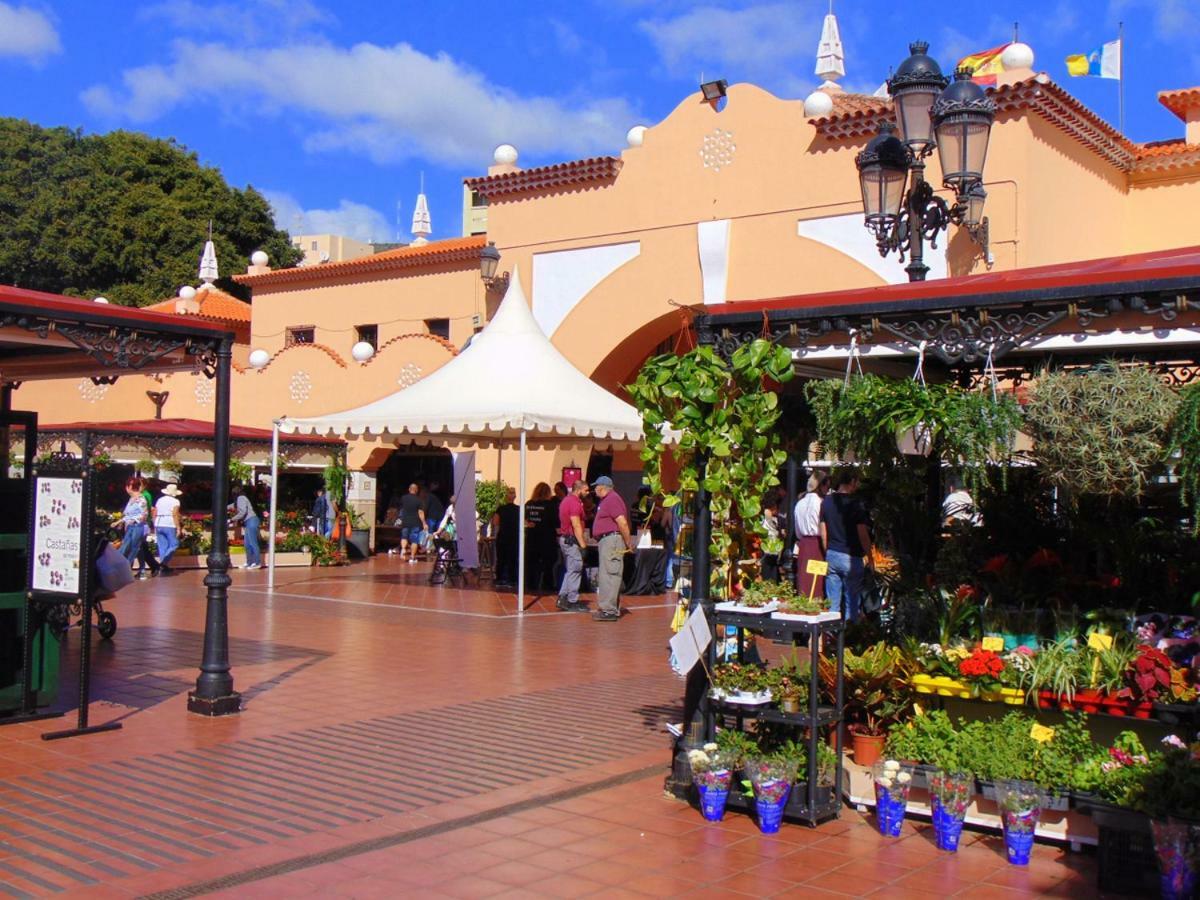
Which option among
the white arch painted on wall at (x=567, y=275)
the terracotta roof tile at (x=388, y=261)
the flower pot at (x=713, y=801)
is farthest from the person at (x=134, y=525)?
the flower pot at (x=713, y=801)

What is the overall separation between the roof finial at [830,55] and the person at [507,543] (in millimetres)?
9261

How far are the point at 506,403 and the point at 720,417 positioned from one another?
8.90 m

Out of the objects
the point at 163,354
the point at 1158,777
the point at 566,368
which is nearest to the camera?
the point at 1158,777

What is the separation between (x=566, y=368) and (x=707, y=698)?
10647mm

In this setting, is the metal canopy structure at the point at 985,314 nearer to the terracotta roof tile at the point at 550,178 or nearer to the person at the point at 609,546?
the person at the point at 609,546

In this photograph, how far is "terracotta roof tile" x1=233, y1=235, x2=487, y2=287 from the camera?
25031mm

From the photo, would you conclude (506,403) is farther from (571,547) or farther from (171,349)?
(171,349)

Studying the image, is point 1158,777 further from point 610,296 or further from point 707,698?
point 610,296

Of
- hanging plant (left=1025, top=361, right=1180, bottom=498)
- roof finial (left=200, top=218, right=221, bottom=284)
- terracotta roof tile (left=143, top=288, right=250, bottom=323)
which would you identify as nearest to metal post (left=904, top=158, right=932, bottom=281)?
hanging plant (left=1025, top=361, right=1180, bottom=498)

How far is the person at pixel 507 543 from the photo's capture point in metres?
17.3

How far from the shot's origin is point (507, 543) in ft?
57.9

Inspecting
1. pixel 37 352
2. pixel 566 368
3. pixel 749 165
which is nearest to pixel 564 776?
pixel 37 352

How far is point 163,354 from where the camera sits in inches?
341

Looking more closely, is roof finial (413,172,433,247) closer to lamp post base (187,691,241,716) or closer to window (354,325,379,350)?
window (354,325,379,350)
